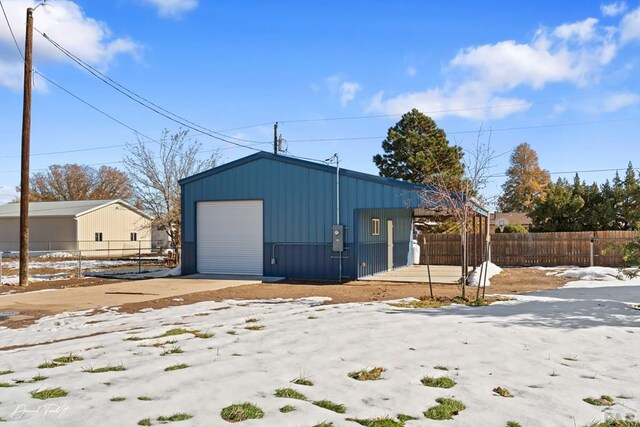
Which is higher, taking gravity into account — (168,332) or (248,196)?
(248,196)

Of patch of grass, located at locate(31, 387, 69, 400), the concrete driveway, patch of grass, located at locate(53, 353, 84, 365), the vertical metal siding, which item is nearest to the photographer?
patch of grass, located at locate(31, 387, 69, 400)

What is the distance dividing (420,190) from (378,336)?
30.0 ft

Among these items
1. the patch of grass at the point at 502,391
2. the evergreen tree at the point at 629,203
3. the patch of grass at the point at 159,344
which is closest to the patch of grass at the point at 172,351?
the patch of grass at the point at 159,344

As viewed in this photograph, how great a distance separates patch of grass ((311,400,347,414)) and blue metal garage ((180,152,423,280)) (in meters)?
11.7

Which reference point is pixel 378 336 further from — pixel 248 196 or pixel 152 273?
pixel 152 273

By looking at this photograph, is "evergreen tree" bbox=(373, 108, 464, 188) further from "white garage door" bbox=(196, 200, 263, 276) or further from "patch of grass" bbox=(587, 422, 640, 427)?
"patch of grass" bbox=(587, 422, 640, 427)

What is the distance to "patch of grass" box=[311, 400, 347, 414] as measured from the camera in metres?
4.33

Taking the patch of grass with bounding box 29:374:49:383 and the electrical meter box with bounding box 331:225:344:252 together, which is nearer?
the patch of grass with bounding box 29:374:49:383

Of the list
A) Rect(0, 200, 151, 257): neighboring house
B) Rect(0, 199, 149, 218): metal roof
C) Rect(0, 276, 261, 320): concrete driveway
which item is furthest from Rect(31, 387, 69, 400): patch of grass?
Rect(0, 199, 149, 218): metal roof

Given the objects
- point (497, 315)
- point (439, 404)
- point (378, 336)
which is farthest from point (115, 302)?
point (439, 404)

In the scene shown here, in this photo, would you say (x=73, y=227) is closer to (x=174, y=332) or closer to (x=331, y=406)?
(x=174, y=332)

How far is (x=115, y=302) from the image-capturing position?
39.4 ft

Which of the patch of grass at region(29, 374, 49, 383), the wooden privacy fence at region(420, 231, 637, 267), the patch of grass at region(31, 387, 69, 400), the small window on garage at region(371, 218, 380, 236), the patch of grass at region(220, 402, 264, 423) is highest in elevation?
the small window on garage at region(371, 218, 380, 236)

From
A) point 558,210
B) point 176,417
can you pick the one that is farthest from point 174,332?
point 558,210
